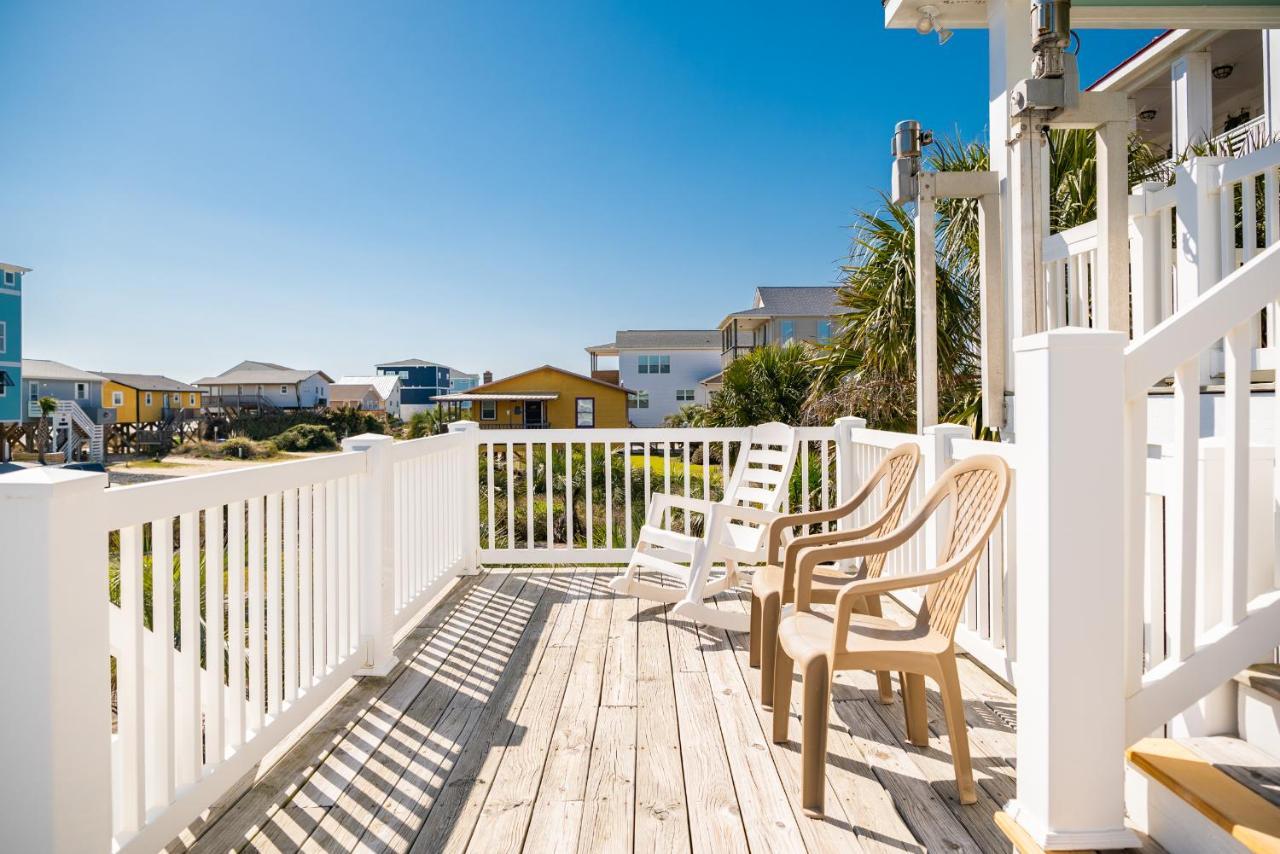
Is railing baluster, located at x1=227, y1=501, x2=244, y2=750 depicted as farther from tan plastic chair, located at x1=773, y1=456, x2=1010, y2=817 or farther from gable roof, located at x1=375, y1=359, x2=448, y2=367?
gable roof, located at x1=375, y1=359, x2=448, y2=367

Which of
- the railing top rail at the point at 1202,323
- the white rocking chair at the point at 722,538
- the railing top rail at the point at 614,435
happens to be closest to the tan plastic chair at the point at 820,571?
the white rocking chair at the point at 722,538

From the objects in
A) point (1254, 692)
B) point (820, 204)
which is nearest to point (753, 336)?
point (820, 204)

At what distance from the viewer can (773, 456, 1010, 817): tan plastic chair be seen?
1.86m

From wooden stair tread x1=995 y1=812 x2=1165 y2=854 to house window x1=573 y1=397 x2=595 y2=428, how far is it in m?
28.6

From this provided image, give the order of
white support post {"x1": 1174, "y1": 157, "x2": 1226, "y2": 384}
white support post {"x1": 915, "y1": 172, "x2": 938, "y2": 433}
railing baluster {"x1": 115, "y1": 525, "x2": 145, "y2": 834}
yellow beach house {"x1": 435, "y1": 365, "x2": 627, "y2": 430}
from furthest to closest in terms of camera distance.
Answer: yellow beach house {"x1": 435, "y1": 365, "x2": 627, "y2": 430} < white support post {"x1": 915, "y1": 172, "x2": 938, "y2": 433} < white support post {"x1": 1174, "y1": 157, "x2": 1226, "y2": 384} < railing baluster {"x1": 115, "y1": 525, "x2": 145, "y2": 834}

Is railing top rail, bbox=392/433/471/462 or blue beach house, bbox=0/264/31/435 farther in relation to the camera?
blue beach house, bbox=0/264/31/435

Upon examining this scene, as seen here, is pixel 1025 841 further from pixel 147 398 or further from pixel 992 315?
pixel 147 398

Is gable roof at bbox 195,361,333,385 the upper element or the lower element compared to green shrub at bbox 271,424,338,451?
upper

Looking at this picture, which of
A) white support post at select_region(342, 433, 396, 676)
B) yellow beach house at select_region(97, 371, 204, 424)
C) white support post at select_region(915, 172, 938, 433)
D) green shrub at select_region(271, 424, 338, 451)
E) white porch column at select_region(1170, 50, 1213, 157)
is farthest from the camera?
yellow beach house at select_region(97, 371, 204, 424)

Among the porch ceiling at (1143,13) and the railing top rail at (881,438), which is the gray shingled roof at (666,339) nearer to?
the porch ceiling at (1143,13)

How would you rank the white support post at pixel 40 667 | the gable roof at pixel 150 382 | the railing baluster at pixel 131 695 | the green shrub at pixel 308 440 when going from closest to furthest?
the white support post at pixel 40 667 → the railing baluster at pixel 131 695 → the green shrub at pixel 308 440 → the gable roof at pixel 150 382

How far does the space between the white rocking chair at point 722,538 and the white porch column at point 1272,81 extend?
6.95 m

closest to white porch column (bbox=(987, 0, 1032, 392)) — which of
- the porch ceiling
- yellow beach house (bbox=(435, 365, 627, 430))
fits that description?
the porch ceiling

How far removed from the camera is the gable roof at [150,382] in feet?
144
